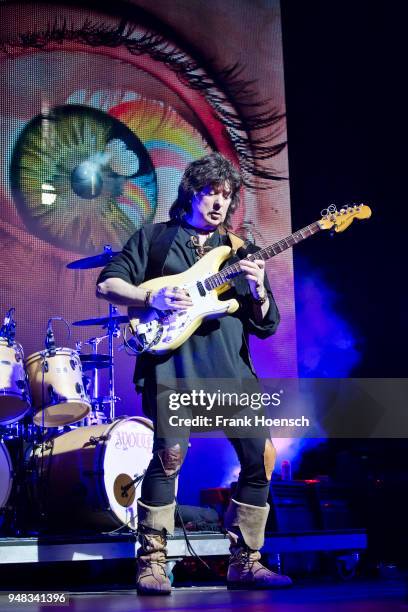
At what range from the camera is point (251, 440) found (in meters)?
3.28

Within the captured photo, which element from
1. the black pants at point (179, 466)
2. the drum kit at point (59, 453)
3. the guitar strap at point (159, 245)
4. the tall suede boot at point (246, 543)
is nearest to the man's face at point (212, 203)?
the guitar strap at point (159, 245)

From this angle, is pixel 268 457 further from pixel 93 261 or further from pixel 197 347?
pixel 93 261

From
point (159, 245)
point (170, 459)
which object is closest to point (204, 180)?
point (159, 245)

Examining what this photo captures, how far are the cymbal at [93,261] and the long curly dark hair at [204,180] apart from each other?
1095mm

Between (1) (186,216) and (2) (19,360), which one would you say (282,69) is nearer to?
(1) (186,216)

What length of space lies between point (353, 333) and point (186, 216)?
2.37 metres

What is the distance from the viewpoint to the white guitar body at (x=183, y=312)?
11.1 feet

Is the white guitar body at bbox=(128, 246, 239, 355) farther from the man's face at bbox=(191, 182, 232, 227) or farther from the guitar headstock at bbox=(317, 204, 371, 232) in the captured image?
the guitar headstock at bbox=(317, 204, 371, 232)

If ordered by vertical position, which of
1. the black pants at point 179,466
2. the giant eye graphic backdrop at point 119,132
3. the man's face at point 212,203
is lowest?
the black pants at point 179,466

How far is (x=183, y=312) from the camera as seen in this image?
3.45m

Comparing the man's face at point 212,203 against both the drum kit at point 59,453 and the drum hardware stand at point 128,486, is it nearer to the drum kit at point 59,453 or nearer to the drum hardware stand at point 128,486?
the drum kit at point 59,453

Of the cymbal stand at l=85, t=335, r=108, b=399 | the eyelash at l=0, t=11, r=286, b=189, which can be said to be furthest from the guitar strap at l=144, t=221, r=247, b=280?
the eyelash at l=0, t=11, r=286, b=189

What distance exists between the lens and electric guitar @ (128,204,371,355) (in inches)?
134

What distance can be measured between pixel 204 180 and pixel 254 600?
1.68 metres
